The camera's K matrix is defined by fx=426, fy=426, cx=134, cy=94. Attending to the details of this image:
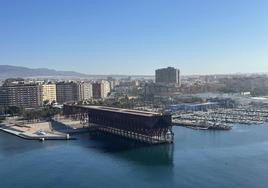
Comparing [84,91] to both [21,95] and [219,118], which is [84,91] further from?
[219,118]

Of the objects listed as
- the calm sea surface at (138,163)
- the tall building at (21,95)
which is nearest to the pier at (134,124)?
the calm sea surface at (138,163)

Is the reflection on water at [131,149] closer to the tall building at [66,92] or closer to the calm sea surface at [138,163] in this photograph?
the calm sea surface at [138,163]

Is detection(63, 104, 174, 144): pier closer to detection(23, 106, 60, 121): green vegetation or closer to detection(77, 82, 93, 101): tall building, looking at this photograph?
detection(23, 106, 60, 121): green vegetation

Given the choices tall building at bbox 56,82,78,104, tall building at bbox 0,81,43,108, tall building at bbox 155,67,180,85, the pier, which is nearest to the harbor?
the pier

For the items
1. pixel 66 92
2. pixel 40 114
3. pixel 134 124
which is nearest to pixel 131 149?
pixel 134 124

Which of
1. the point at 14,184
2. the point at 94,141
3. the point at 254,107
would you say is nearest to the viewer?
the point at 14,184

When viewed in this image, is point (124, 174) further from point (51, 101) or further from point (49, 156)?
point (51, 101)

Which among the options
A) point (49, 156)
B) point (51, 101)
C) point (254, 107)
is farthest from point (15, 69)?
point (49, 156)
